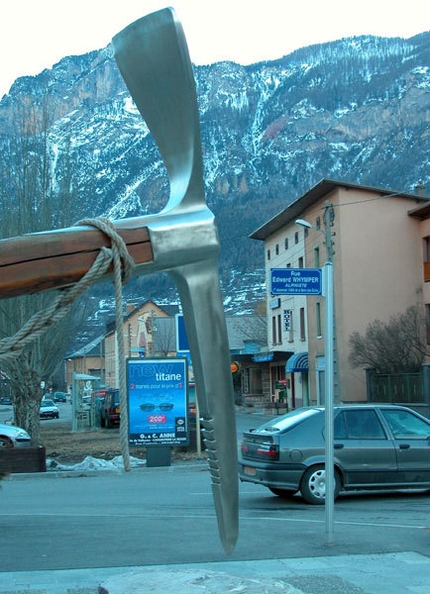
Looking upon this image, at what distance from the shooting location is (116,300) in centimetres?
310

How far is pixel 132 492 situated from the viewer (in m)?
14.6

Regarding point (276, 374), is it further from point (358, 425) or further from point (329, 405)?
point (329, 405)

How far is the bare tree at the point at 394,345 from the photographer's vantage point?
37.2 meters

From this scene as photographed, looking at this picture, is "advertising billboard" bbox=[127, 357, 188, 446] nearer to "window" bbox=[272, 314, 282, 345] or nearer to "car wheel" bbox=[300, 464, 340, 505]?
"car wheel" bbox=[300, 464, 340, 505]

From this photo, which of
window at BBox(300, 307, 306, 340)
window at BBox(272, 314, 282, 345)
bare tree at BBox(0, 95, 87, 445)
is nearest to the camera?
bare tree at BBox(0, 95, 87, 445)

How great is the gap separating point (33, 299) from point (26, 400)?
384 cm

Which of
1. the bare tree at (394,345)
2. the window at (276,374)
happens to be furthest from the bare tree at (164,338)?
the bare tree at (394,345)

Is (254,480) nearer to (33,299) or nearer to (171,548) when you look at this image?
(171,548)

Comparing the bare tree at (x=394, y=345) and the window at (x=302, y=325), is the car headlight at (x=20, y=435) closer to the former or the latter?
the bare tree at (x=394, y=345)

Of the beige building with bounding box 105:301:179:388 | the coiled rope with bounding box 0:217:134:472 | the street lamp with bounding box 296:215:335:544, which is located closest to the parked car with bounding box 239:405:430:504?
the street lamp with bounding box 296:215:335:544

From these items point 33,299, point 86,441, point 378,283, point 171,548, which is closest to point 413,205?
point 378,283

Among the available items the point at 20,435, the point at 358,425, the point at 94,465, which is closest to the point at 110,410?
the point at 20,435

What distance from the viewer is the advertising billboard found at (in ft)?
61.5

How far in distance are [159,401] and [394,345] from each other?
20521mm
